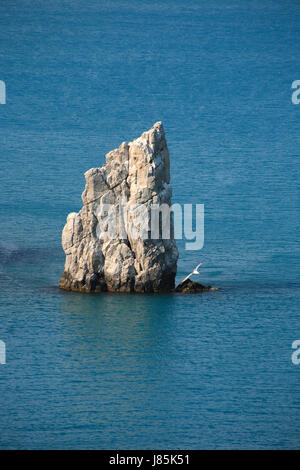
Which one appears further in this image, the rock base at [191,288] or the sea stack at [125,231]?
the rock base at [191,288]

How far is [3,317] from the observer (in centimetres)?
7862

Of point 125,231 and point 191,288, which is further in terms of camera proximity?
point 191,288

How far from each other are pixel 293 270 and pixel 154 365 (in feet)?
97.2

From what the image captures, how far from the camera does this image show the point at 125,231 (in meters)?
82.1

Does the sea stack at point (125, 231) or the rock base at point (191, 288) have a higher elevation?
the sea stack at point (125, 231)

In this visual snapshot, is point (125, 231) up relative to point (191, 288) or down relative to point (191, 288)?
up

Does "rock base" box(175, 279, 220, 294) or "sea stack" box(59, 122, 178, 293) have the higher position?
"sea stack" box(59, 122, 178, 293)

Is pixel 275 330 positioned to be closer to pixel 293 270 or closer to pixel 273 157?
pixel 293 270

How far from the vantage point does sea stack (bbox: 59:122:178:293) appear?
8100 cm

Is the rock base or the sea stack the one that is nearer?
the sea stack

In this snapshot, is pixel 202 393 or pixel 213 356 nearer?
pixel 202 393

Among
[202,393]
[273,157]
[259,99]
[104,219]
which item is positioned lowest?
[202,393]

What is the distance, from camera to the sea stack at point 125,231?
266 feet
